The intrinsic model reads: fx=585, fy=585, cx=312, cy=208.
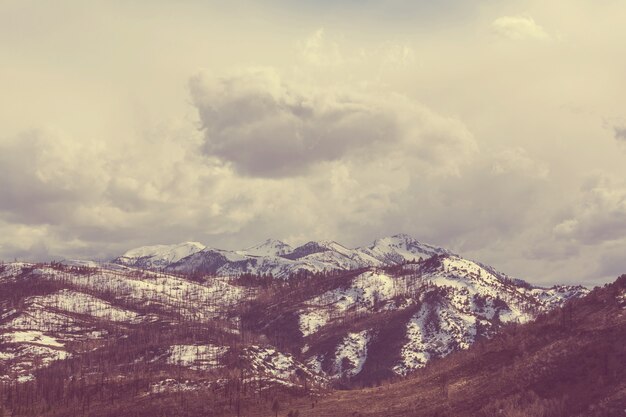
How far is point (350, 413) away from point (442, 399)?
2468cm

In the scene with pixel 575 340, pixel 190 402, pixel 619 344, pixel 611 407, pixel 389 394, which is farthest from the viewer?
pixel 190 402

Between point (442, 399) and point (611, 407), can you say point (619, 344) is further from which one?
point (442, 399)

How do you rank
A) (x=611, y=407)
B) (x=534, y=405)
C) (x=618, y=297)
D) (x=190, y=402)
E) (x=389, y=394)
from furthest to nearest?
(x=190, y=402), (x=389, y=394), (x=618, y=297), (x=534, y=405), (x=611, y=407)

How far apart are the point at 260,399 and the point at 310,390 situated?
17.4 meters

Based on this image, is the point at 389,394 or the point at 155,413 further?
the point at 155,413

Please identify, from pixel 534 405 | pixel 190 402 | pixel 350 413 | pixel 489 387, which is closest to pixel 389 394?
pixel 350 413

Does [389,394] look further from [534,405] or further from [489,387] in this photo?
[534,405]

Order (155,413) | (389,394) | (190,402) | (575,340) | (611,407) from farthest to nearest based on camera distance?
(190,402) < (155,413) < (389,394) < (575,340) < (611,407)

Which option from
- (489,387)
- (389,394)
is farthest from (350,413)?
(489,387)

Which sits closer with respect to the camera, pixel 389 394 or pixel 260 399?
pixel 389 394

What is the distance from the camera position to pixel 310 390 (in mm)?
195375

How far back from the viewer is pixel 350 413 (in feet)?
437

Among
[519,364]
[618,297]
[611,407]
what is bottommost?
Result: [611,407]

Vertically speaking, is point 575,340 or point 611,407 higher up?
point 575,340
